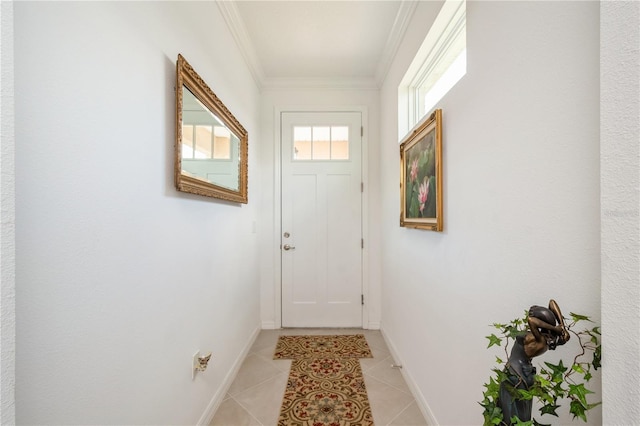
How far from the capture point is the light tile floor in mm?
1677

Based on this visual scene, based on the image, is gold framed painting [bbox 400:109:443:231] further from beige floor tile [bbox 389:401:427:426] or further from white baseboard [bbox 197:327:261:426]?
white baseboard [bbox 197:327:261:426]

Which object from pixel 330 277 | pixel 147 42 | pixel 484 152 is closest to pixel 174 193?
pixel 147 42

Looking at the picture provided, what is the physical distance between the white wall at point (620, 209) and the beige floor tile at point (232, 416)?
1.69 m

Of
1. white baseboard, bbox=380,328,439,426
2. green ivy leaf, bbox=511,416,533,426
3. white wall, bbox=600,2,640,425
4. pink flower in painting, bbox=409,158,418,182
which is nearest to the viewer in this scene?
white wall, bbox=600,2,640,425

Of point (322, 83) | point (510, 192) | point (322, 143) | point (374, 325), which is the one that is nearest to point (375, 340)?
point (374, 325)

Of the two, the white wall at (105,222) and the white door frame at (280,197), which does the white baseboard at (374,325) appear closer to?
the white door frame at (280,197)

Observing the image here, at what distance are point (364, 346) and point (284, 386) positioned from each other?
35.1 inches

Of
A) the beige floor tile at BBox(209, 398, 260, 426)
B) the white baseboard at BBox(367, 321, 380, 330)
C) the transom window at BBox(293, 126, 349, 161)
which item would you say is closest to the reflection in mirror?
the transom window at BBox(293, 126, 349, 161)

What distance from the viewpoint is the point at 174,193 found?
129cm

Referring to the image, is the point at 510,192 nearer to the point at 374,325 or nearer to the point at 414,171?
the point at 414,171

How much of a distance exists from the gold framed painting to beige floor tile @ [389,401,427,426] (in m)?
1.10

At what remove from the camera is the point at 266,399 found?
1.86 m

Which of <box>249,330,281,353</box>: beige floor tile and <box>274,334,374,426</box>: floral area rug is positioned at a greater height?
<box>274,334,374,426</box>: floral area rug

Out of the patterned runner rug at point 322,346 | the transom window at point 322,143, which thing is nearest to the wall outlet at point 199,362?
the patterned runner rug at point 322,346
